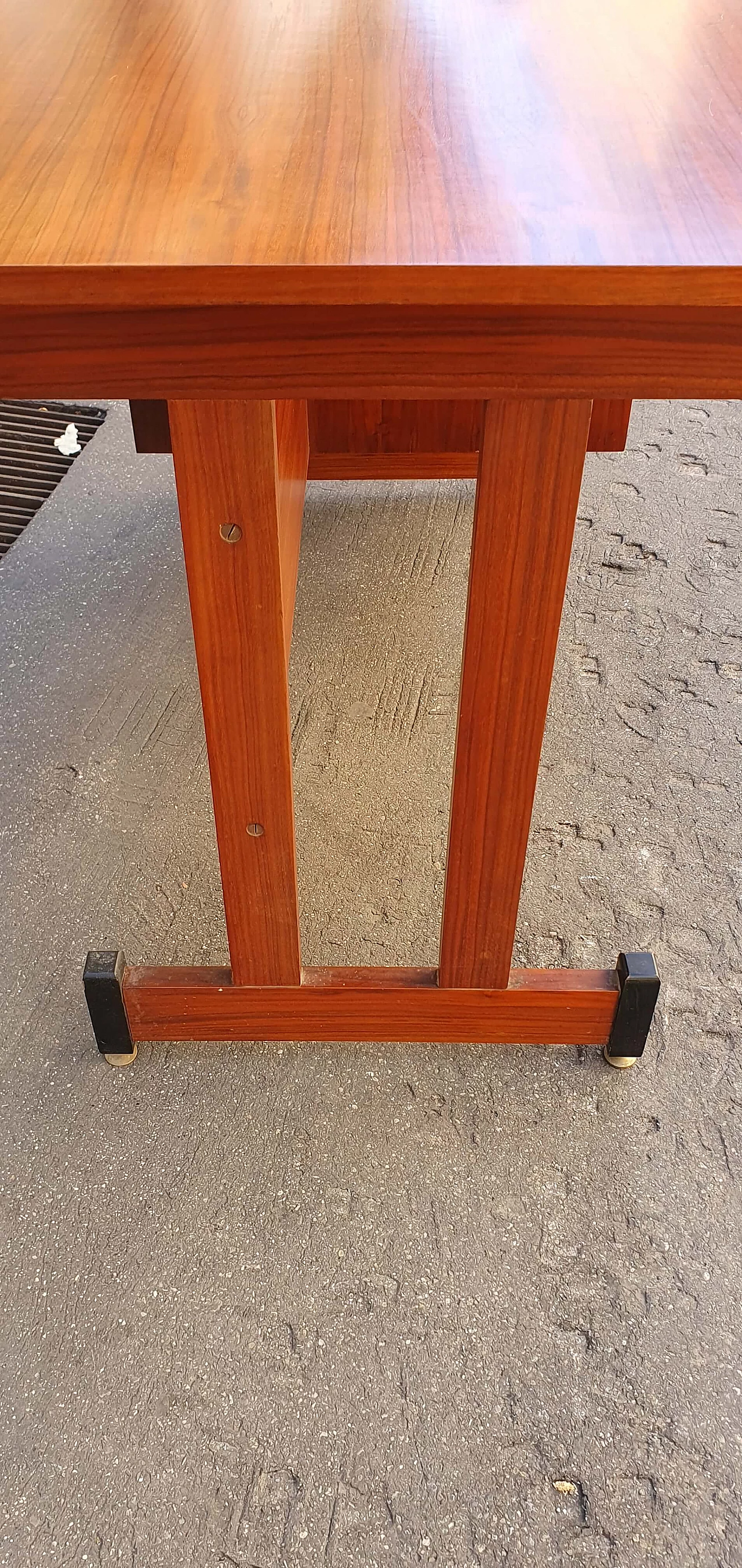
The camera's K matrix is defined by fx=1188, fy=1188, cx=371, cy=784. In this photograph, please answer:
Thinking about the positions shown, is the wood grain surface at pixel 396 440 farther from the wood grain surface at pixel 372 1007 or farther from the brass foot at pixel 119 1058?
the brass foot at pixel 119 1058

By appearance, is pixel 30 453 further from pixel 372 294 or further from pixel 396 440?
pixel 372 294

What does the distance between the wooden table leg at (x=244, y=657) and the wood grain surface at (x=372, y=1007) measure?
0.12 feet

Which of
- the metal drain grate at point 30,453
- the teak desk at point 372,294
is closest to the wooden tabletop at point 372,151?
the teak desk at point 372,294

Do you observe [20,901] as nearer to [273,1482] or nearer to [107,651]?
[107,651]

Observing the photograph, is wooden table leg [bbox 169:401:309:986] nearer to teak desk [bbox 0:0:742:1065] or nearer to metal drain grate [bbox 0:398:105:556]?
teak desk [bbox 0:0:742:1065]

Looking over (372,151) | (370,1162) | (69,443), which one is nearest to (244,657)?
(372,151)

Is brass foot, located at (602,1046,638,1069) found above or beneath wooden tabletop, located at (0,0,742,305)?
beneath

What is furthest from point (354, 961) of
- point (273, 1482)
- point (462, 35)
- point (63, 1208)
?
point (462, 35)

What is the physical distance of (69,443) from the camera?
2.36m

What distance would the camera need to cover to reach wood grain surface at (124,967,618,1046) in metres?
1.28

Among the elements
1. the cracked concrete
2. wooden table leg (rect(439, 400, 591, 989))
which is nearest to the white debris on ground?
the cracked concrete

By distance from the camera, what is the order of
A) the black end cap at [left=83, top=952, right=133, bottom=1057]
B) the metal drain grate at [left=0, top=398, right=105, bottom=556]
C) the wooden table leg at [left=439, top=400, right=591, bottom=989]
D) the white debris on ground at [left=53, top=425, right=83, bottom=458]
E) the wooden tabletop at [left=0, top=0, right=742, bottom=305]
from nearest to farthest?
the wooden tabletop at [left=0, top=0, right=742, bottom=305], the wooden table leg at [left=439, top=400, right=591, bottom=989], the black end cap at [left=83, top=952, right=133, bottom=1057], the metal drain grate at [left=0, top=398, right=105, bottom=556], the white debris on ground at [left=53, top=425, right=83, bottom=458]

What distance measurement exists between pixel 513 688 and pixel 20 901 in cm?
74

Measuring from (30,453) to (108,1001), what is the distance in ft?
4.83
